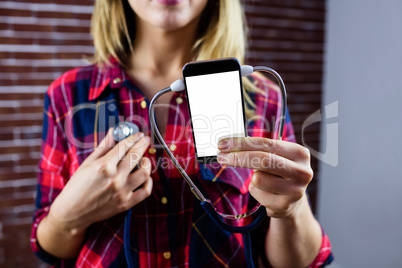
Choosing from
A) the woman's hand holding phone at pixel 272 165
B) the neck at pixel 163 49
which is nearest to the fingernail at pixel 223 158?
the woman's hand holding phone at pixel 272 165

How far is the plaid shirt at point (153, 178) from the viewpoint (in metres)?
0.55

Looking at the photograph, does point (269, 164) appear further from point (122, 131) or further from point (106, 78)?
point (106, 78)

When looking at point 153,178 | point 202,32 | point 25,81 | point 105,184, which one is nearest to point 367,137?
point 202,32

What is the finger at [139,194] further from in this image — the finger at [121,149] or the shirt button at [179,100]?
the shirt button at [179,100]

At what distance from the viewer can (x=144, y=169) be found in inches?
19.4

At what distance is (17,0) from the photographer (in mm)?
Answer: 1294

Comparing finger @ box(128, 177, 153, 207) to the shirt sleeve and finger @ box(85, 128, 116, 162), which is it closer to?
finger @ box(85, 128, 116, 162)

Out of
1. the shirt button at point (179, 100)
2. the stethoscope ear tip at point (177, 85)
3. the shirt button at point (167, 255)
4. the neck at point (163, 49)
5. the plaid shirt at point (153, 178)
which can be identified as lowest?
the shirt button at point (167, 255)

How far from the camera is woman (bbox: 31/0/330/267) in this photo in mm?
480

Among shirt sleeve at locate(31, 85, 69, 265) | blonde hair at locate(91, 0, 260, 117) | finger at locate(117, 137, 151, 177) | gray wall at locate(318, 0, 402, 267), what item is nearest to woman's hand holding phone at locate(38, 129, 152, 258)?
finger at locate(117, 137, 151, 177)

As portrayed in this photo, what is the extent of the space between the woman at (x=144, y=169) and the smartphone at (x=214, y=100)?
0.20 feet

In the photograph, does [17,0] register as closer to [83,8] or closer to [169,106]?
[83,8]

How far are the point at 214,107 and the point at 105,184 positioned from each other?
0.69 ft

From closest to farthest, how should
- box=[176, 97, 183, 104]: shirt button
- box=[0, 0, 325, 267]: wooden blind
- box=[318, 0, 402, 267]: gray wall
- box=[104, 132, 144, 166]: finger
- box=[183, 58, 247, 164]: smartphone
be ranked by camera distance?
box=[183, 58, 247, 164]: smartphone, box=[104, 132, 144, 166]: finger, box=[176, 97, 183, 104]: shirt button, box=[318, 0, 402, 267]: gray wall, box=[0, 0, 325, 267]: wooden blind
